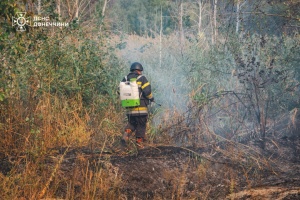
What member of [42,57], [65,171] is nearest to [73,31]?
[42,57]

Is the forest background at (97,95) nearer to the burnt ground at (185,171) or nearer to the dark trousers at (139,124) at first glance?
the burnt ground at (185,171)

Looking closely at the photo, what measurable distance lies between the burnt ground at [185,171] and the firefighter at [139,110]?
Result: 0.37 m

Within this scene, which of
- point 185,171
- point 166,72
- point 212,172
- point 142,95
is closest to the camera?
point 185,171

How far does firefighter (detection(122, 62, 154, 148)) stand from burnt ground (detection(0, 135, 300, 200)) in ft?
1.20

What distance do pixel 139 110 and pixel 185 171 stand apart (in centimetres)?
179

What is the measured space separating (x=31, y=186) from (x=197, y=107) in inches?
180

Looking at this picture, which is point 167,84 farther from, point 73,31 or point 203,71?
point 73,31

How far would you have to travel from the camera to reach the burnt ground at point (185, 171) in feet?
22.4

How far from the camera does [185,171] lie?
7766 mm

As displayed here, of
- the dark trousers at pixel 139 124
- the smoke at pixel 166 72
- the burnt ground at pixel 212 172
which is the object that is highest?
the smoke at pixel 166 72

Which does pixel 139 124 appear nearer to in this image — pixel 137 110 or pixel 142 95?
pixel 137 110

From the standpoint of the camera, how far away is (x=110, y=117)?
9977 millimetres

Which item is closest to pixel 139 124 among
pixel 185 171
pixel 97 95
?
pixel 97 95

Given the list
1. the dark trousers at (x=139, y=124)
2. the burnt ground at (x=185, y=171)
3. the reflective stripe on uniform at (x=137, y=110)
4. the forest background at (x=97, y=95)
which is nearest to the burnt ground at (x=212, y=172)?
the burnt ground at (x=185, y=171)
